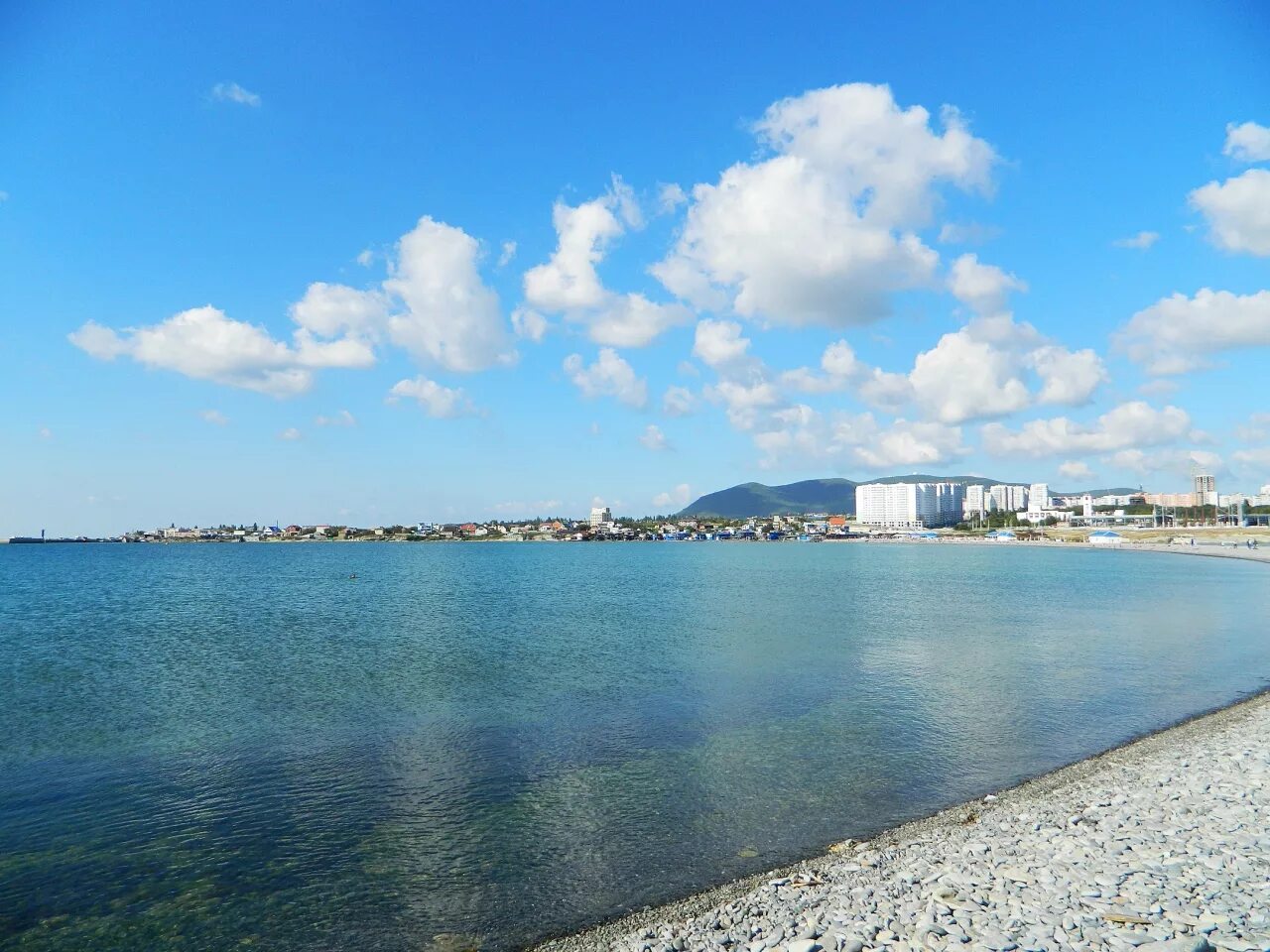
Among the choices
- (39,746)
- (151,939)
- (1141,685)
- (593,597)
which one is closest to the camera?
(151,939)

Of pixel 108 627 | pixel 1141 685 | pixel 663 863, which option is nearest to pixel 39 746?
pixel 663 863

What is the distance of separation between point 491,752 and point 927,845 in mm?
9849

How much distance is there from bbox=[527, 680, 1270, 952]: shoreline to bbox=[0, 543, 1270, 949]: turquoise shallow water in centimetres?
51

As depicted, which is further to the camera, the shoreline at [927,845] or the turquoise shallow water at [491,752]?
the turquoise shallow water at [491,752]

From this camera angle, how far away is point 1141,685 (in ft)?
79.5

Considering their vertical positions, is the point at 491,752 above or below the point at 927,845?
below

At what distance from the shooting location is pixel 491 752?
57.3 ft

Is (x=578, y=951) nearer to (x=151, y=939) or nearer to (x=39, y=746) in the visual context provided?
(x=151, y=939)

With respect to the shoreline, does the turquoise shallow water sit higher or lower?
lower

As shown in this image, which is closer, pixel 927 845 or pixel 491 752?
pixel 927 845

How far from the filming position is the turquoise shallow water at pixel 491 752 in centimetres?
1075

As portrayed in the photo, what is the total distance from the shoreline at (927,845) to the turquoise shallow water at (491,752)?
0.51 metres

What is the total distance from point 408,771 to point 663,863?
22.9ft

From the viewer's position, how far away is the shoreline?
29.8 feet
